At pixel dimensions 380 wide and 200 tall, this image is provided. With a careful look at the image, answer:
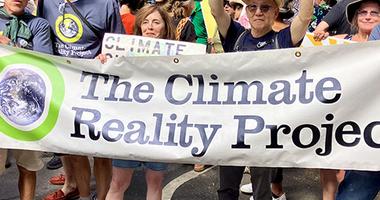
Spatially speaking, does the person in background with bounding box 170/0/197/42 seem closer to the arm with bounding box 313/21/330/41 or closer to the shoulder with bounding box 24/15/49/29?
the arm with bounding box 313/21/330/41

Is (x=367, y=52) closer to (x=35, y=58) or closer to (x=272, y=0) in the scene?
(x=272, y=0)

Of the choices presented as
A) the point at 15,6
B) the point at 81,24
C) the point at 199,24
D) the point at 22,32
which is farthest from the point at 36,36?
the point at 199,24

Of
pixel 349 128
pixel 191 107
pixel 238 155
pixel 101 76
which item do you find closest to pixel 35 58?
pixel 101 76

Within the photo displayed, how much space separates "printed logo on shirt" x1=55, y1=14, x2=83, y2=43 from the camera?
3.81m

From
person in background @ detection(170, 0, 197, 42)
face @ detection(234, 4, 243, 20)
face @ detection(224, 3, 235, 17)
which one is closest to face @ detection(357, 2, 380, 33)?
person in background @ detection(170, 0, 197, 42)

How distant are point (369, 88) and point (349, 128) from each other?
0.23m

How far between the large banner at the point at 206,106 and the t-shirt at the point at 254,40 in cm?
25

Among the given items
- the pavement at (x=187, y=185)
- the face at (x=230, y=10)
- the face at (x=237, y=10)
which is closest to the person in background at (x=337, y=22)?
the pavement at (x=187, y=185)

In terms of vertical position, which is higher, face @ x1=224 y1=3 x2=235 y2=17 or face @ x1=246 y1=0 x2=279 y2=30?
face @ x1=224 y1=3 x2=235 y2=17

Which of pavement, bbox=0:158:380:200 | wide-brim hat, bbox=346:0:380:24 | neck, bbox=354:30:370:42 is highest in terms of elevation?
wide-brim hat, bbox=346:0:380:24

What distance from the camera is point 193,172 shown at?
5113mm

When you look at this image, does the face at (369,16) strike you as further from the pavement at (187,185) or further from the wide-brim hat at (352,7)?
the pavement at (187,185)

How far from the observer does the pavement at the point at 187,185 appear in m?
4.56

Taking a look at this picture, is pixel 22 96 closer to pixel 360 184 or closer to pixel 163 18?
pixel 163 18
